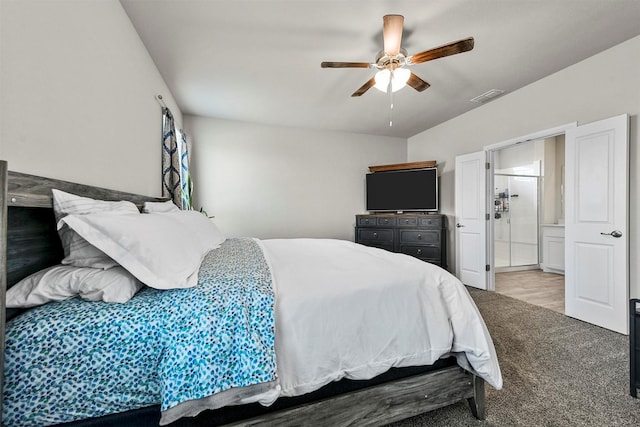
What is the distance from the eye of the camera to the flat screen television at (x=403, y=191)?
4184 millimetres

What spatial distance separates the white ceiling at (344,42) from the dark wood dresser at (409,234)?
1754mm

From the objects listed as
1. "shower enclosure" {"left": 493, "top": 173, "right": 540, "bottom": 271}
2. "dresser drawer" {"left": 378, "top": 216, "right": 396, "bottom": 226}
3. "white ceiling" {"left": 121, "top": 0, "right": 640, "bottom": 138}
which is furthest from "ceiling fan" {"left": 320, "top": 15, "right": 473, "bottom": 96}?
"shower enclosure" {"left": 493, "top": 173, "right": 540, "bottom": 271}

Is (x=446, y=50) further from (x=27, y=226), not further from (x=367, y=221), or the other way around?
(x=367, y=221)

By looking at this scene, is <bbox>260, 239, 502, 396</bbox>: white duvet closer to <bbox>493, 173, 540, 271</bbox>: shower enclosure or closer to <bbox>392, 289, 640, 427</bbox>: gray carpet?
<bbox>392, 289, 640, 427</bbox>: gray carpet

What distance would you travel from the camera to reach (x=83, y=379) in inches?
31.5

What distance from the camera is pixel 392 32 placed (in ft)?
6.06

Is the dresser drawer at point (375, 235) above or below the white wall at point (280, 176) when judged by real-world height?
below

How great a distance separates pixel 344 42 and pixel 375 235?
2.94 m

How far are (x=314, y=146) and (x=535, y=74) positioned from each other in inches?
118

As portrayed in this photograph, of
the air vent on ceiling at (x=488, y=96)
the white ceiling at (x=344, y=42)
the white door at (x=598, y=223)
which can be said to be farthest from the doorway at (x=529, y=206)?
the white ceiling at (x=344, y=42)

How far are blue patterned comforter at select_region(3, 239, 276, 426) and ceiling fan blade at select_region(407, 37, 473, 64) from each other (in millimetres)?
2064

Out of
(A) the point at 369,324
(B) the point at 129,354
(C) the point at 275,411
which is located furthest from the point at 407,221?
(B) the point at 129,354

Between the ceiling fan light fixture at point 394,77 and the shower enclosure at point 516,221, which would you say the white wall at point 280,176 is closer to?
the ceiling fan light fixture at point 394,77

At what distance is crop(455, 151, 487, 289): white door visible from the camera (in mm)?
3529
